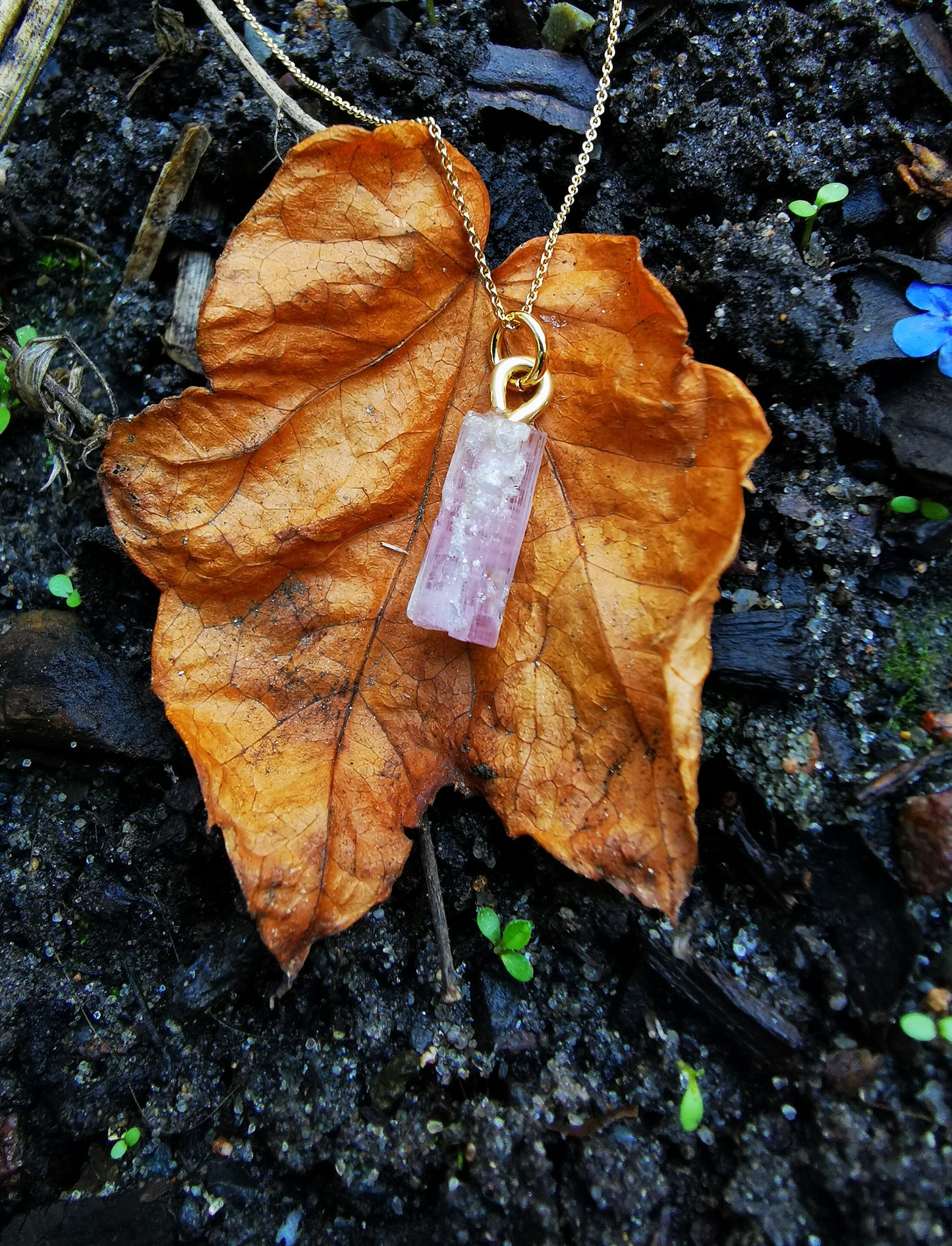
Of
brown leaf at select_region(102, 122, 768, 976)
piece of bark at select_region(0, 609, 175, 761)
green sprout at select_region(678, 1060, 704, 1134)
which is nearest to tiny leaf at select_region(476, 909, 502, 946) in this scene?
brown leaf at select_region(102, 122, 768, 976)

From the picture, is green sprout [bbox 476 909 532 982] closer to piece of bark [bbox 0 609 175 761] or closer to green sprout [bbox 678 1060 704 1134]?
green sprout [bbox 678 1060 704 1134]

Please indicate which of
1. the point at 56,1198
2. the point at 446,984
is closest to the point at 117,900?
the point at 56,1198

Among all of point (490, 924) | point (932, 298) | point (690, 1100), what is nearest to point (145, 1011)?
point (490, 924)

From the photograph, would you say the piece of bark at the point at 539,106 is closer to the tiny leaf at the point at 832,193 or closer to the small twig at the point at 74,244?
the tiny leaf at the point at 832,193

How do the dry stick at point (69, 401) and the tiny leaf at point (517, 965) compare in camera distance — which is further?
the dry stick at point (69, 401)

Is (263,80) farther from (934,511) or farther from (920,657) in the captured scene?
(920,657)

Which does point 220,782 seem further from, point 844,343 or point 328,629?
point 844,343

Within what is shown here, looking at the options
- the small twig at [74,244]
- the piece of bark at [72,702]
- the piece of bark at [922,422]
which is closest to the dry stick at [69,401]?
the small twig at [74,244]
